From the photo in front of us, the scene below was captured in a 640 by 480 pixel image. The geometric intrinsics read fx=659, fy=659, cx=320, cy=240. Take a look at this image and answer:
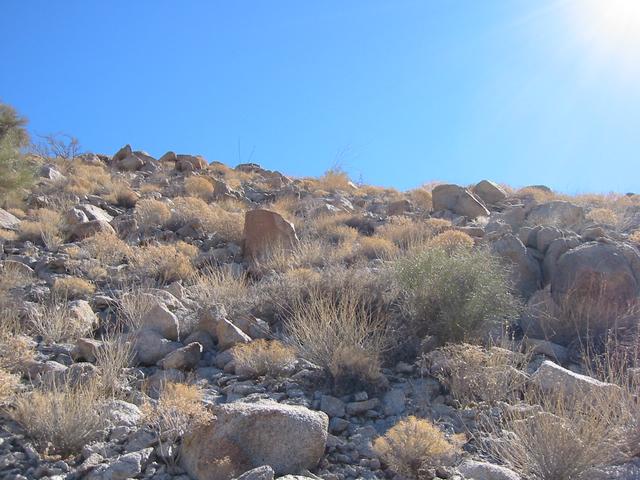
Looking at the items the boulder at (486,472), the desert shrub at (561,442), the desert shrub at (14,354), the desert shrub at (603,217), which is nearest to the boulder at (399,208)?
the desert shrub at (603,217)

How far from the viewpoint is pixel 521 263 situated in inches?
351

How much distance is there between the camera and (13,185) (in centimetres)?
1323

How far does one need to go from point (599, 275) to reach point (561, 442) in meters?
4.28

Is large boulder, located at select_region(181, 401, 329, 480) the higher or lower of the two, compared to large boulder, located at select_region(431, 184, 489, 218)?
lower

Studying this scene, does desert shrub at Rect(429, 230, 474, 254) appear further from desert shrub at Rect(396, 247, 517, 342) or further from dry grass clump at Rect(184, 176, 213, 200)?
dry grass clump at Rect(184, 176, 213, 200)

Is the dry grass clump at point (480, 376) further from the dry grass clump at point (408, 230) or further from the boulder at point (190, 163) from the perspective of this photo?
the boulder at point (190, 163)

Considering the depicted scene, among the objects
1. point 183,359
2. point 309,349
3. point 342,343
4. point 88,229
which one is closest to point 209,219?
point 88,229

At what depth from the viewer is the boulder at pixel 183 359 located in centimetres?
629

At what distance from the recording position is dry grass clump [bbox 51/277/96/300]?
26.7 feet

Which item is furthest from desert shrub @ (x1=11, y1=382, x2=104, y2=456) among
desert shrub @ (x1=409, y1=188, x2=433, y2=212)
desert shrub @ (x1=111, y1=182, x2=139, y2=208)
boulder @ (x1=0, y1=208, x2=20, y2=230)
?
desert shrub @ (x1=409, y1=188, x2=433, y2=212)

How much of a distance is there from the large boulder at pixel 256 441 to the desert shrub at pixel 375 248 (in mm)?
5978

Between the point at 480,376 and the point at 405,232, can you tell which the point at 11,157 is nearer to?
the point at 405,232

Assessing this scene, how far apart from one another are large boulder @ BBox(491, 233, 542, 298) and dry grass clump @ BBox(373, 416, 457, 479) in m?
4.42

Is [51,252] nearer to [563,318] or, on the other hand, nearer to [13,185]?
[13,185]
